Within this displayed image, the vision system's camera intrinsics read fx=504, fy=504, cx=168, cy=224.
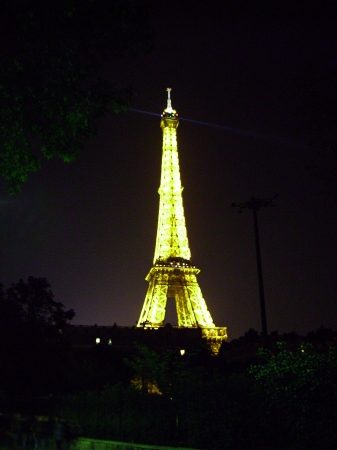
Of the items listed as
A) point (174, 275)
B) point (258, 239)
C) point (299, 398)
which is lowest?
point (299, 398)

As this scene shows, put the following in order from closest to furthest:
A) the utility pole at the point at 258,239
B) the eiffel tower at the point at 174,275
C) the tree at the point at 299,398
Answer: the tree at the point at 299,398 < the utility pole at the point at 258,239 < the eiffel tower at the point at 174,275

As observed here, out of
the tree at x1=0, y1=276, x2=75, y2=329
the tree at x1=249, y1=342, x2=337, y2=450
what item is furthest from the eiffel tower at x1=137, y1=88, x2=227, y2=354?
the tree at x1=249, y1=342, x2=337, y2=450

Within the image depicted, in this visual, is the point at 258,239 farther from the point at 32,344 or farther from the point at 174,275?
the point at 174,275

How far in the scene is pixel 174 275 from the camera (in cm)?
6253

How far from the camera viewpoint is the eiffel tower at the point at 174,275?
62094 millimetres

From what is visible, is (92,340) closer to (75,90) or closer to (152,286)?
(152,286)

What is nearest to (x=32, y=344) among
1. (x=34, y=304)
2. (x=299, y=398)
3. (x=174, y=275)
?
(x=34, y=304)

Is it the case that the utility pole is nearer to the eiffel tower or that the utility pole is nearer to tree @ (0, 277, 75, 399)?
tree @ (0, 277, 75, 399)

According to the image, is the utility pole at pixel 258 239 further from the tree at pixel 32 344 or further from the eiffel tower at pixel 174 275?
the eiffel tower at pixel 174 275

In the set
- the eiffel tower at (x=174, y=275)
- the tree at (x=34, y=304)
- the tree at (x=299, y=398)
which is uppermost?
the eiffel tower at (x=174, y=275)

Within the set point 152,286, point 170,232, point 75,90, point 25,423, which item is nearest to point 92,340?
point 152,286

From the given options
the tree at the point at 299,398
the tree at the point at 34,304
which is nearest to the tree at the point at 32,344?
the tree at the point at 34,304

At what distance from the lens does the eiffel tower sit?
62094mm

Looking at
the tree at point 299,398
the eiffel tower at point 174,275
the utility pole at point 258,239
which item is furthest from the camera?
the eiffel tower at point 174,275
